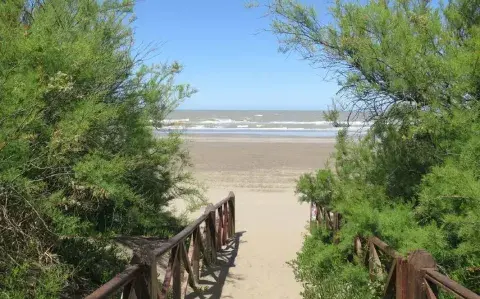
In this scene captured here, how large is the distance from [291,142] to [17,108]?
3356cm

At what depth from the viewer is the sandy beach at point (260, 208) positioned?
22.9ft

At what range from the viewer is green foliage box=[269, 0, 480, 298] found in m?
4.21

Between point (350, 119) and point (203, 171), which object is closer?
point (350, 119)

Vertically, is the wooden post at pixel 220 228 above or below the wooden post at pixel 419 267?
below

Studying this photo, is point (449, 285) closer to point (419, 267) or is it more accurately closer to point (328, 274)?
point (419, 267)

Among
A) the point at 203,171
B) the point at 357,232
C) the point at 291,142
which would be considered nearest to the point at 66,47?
the point at 357,232

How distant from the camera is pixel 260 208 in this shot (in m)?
14.1

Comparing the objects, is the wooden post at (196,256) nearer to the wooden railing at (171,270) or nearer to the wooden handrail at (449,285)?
the wooden railing at (171,270)

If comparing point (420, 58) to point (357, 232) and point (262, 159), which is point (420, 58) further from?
point (262, 159)

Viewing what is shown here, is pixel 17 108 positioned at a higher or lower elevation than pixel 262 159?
higher

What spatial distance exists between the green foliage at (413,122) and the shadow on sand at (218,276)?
4.07 feet

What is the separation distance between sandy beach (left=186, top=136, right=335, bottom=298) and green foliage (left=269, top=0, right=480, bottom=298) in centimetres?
104

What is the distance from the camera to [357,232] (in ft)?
17.6

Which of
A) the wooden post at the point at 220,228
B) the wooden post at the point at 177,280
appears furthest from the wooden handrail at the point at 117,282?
the wooden post at the point at 220,228
